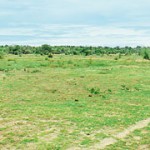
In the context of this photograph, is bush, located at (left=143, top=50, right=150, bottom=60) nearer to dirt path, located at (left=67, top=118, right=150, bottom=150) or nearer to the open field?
the open field

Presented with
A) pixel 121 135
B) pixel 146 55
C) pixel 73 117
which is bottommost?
pixel 121 135

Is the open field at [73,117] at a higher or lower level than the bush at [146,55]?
lower

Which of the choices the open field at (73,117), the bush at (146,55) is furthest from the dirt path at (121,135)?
the bush at (146,55)

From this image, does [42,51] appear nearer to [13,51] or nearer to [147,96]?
[13,51]

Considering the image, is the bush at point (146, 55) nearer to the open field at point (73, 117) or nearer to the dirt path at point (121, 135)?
the open field at point (73, 117)

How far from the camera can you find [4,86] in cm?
2708

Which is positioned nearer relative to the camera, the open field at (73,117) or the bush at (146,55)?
the open field at (73,117)

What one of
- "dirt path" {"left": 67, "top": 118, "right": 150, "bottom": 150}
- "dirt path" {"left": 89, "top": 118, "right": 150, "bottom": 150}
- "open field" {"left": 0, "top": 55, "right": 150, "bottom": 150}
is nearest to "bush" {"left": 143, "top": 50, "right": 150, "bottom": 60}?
"open field" {"left": 0, "top": 55, "right": 150, "bottom": 150}

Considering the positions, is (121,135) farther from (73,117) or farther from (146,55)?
(146,55)

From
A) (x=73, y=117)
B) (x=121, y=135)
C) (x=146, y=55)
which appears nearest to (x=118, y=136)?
(x=121, y=135)

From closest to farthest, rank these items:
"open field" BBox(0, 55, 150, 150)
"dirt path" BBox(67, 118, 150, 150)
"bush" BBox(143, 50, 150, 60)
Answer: "dirt path" BBox(67, 118, 150, 150) → "open field" BBox(0, 55, 150, 150) → "bush" BBox(143, 50, 150, 60)

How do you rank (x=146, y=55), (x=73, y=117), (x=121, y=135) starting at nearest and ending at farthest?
(x=121, y=135), (x=73, y=117), (x=146, y=55)

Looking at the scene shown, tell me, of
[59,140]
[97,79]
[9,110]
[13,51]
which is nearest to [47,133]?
[59,140]

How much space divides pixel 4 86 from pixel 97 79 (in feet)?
32.1
